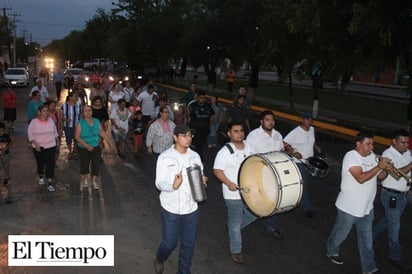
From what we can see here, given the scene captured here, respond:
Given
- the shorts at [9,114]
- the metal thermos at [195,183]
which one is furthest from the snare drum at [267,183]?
the shorts at [9,114]

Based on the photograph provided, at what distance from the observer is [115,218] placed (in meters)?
7.18

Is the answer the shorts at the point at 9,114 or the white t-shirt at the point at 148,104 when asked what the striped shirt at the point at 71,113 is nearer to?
the white t-shirt at the point at 148,104

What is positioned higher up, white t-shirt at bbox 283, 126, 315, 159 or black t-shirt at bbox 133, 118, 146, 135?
white t-shirt at bbox 283, 126, 315, 159

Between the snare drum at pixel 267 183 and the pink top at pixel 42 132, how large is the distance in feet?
14.5

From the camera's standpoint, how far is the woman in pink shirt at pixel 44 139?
26.9 feet

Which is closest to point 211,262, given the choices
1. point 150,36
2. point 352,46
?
point 352,46

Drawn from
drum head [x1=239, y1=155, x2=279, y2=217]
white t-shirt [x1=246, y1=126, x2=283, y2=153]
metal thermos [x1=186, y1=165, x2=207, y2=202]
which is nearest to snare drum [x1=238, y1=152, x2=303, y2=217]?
drum head [x1=239, y1=155, x2=279, y2=217]

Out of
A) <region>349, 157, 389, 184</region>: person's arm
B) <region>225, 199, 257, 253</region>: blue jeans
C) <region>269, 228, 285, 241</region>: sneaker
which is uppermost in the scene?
<region>349, 157, 389, 184</region>: person's arm

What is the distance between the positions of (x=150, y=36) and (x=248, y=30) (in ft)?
50.0

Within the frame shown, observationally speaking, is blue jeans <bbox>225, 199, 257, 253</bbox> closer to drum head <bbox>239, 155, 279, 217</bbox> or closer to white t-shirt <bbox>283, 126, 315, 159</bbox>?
drum head <bbox>239, 155, 279, 217</bbox>

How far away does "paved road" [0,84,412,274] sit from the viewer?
5.69 meters

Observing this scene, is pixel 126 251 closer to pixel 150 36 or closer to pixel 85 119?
pixel 85 119

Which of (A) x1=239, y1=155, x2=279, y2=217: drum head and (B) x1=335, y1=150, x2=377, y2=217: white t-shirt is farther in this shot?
(A) x1=239, y1=155, x2=279, y2=217: drum head

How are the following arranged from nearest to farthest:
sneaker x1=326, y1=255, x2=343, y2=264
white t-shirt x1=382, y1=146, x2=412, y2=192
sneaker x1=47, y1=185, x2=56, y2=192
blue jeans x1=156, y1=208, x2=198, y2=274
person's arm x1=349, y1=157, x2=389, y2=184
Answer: blue jeans x1=156, y1=208, x2=198, y2=274 < person's arm x1=349, y1=157, x2=389, y2=184 < white t-shirt x1=382, y1=146, x2=412, y2=192 < sneaker x1=326, y1=255, x2=343, y2=264 < sneaker x1=47, y1=185, x2=56, y2=192
